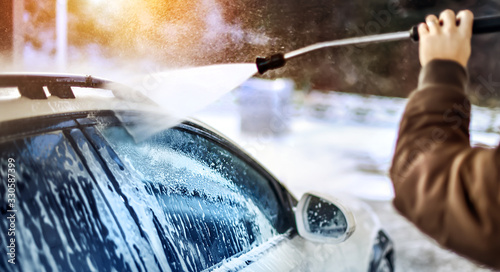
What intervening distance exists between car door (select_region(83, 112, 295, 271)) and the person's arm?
0.63 m

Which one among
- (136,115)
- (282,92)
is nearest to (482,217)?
(136,115)

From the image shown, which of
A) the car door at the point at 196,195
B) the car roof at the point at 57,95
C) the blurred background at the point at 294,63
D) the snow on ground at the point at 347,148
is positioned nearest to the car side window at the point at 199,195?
the car door at the point at 196,195

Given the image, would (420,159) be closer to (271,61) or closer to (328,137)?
(271,61)

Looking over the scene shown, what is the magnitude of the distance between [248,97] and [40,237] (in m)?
5.34

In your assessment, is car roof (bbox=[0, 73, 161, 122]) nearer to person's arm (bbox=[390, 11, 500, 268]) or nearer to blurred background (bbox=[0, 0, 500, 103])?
person's arm (bbox=[390, 11, 500, 268])

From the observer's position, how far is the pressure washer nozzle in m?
1.74

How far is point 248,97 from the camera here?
6.23 m

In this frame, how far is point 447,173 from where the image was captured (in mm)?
830

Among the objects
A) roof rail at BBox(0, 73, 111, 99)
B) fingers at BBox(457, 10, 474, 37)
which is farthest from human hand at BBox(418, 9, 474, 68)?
roof rail at BBox(0, 73, 111, 99)

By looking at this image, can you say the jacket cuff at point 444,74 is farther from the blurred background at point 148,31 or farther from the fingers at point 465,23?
the blurred background at point 148,31

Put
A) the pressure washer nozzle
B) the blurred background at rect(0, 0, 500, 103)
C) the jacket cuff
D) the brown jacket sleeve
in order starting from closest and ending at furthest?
the brown jacket sleeve
the jacket cuff
the pressure washer nozzle
the blurred background at rect(0, 0, 500, 103)

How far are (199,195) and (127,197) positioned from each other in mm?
332

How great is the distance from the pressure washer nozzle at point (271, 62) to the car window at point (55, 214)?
807mm

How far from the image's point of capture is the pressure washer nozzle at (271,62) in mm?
1739
